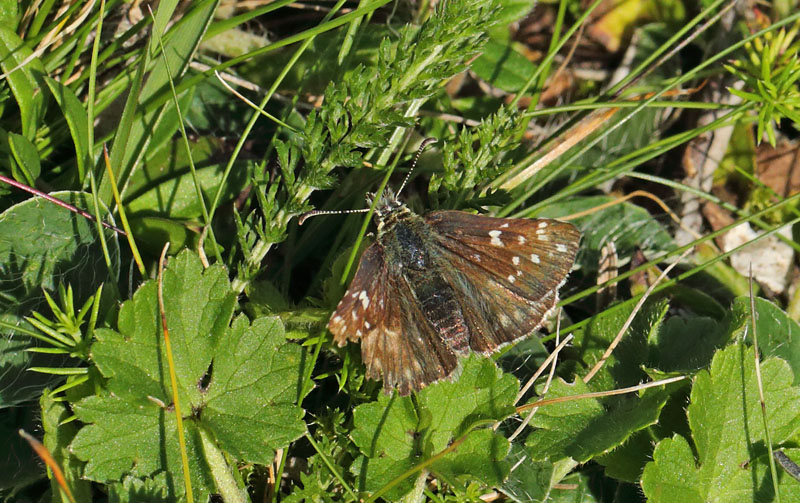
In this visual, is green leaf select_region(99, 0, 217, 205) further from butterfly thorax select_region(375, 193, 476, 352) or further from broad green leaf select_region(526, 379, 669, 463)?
broad green leaf select_region(526, 379, 669, 463)

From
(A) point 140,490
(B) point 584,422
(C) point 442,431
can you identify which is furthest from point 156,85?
(B) point 584,422

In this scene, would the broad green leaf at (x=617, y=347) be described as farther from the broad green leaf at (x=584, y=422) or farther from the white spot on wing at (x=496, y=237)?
the white spot on wing at (x=496, y=237)

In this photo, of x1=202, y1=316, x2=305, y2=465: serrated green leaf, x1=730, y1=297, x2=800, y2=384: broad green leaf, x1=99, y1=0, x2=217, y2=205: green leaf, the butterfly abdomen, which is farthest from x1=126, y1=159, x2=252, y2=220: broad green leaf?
x1=730, y1=297, x2=800, y2=384: broad green leaf

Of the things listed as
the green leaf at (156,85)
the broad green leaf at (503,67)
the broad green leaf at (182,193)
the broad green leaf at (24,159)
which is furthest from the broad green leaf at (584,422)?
the broad green leaf at (24,159)

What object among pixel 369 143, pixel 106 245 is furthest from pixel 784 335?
pixel 106 245

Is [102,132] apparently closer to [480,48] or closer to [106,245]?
[106,245]

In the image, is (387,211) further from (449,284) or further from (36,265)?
(36,265)
